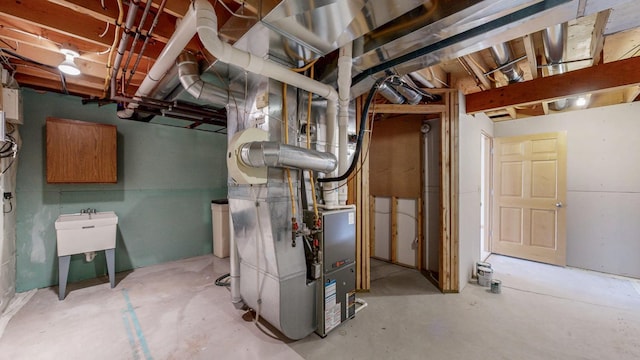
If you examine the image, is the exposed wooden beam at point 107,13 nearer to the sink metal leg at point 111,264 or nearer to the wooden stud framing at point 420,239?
the sink metal leg at point 111,264

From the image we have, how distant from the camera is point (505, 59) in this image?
7.70ft

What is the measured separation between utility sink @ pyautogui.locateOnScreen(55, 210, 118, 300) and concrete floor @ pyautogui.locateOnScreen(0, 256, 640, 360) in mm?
319

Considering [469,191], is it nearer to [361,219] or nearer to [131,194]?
[361,219]

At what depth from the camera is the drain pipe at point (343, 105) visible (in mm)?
1944

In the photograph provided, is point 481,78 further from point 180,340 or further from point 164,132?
point 164,132

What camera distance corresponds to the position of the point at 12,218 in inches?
111

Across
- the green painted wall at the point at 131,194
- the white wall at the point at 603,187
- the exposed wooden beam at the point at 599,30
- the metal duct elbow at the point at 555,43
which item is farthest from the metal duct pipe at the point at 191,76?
the white wall at the point at 603,187

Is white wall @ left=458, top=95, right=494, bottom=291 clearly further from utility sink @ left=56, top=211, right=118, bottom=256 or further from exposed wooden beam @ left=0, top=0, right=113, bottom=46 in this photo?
utility sink @ left=56, top=211, right=118, bottom=256

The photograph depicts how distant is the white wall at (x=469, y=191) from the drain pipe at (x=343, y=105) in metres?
1.55

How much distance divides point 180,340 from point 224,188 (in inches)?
115

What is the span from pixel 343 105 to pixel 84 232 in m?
3.28

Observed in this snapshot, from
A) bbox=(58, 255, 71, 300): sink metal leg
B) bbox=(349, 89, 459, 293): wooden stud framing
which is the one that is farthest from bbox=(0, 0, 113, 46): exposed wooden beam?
bbox=(349, 89, 459, 293): wooden stud framing

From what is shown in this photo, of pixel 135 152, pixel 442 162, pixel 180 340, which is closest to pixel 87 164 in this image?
pixel 135 152

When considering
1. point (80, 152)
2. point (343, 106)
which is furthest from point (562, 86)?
point (80, 152)
